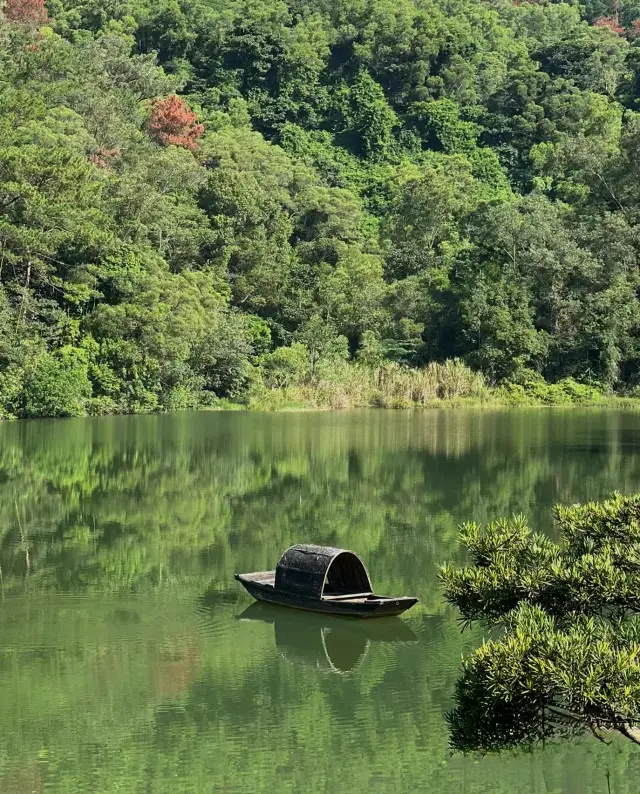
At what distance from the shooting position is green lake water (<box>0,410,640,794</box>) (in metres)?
6.94

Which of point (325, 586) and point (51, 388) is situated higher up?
point (51, 388)

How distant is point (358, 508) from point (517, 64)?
5852 centimetres

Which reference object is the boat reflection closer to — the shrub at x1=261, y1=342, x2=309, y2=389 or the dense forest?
the dense forest

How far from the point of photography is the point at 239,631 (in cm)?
1017

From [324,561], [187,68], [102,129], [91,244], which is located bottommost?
[324,561]

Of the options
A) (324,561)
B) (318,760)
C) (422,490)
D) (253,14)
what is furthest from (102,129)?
(318,760)

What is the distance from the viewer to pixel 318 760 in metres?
7.10

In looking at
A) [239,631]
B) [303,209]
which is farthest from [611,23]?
[239,631]

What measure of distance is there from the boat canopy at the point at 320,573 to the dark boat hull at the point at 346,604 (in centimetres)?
7

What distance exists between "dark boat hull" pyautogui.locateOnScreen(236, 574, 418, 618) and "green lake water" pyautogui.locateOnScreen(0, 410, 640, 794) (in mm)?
130

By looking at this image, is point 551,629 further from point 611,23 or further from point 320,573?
point 611,23

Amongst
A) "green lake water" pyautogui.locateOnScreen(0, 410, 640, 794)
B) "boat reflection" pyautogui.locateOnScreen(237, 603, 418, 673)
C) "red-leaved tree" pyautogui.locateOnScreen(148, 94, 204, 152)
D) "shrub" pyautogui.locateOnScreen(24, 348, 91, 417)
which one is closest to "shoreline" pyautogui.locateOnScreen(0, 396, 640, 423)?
"shrub" pyautogui.locateOnScreen(24, 348, 91, 417)

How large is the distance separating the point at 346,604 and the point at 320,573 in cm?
36

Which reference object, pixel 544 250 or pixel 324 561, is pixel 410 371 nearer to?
pixel 544 250
